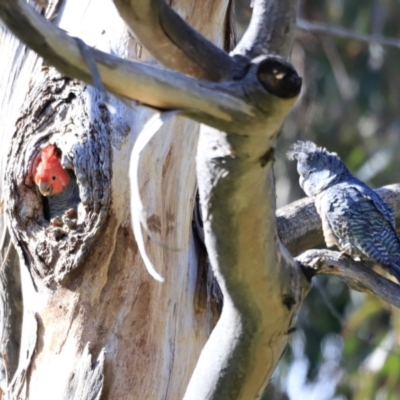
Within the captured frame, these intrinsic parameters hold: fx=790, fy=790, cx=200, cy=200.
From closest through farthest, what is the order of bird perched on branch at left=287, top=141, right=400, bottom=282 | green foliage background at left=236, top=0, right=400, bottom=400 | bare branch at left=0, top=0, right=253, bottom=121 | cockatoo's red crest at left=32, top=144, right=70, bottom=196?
bare branch at left=0, top=0, right=253, bottom=121, cockatoo's red crest at left=32, top=144, right=70, bottom=196, bird perched on branch at left=287, top=141, right=400, bottom=282, green foliage background at left=236, top=0, right=400, bottom=400

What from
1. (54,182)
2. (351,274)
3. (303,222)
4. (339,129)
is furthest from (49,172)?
(339,129)

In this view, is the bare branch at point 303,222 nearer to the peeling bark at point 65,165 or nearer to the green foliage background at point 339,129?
the peeling bark at point 65,165

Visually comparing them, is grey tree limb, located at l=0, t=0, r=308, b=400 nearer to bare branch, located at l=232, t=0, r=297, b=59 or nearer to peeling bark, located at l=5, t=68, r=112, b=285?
bare branch, located at l=232, t=0, r=297, b=59

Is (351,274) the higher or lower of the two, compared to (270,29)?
lower

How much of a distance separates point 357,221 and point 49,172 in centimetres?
132

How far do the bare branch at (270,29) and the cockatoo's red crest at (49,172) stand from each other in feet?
2.80

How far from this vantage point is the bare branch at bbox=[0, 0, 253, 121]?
4.31 ft

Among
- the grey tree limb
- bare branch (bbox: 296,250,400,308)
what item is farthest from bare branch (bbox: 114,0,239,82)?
bare branch (bbox: 296,250,400,308)

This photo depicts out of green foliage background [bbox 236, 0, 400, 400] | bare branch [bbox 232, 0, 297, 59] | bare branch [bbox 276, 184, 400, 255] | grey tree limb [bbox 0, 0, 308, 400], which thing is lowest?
grey tree limb [bbox 0, 0, 308, 400]

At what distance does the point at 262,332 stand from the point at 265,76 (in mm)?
568

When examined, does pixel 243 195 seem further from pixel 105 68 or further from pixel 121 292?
pixel 121 292

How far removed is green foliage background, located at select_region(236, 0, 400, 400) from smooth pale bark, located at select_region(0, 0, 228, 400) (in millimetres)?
4119

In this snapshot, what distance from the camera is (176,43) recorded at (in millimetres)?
1432

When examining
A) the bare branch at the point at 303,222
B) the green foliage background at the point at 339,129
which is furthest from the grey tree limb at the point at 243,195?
the green foliage background at the point at 339,129
